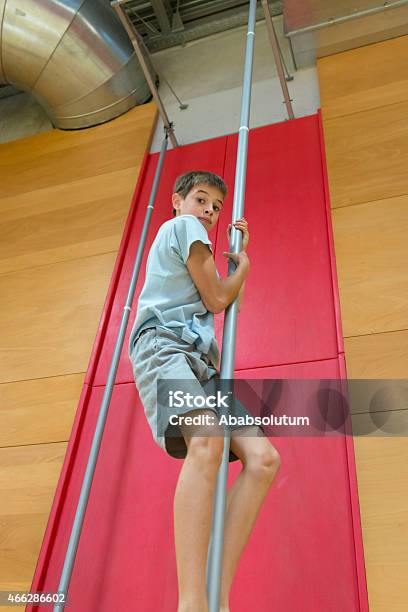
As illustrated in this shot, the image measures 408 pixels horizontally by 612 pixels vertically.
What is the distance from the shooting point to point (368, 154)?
2.48 m

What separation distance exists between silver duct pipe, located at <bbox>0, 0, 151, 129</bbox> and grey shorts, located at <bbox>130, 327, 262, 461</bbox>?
8.43 feet

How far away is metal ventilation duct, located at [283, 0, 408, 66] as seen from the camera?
294cm

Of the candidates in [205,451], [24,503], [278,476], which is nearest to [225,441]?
[205,451]

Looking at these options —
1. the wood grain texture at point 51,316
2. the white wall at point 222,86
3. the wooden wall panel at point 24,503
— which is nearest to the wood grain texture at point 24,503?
the wooden wall panel at point 24,503

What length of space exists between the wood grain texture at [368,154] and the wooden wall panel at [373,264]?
0.26 feet

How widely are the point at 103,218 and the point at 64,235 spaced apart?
218 mm

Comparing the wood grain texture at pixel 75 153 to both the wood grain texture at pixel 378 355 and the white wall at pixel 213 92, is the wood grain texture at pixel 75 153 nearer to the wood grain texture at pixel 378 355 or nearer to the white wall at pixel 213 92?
the white wall at pixel 213 92

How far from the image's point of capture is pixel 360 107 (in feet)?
8.89

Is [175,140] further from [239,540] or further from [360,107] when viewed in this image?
[239,540]

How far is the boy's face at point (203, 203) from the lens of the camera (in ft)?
4.40

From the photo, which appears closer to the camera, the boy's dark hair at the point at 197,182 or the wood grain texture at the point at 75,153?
the boy's dark hair at the point at 197,182

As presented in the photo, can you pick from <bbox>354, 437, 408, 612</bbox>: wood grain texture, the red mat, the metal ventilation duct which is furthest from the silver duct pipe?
<bbox>354, 437, 408, 612</bbox>: wood grain texture

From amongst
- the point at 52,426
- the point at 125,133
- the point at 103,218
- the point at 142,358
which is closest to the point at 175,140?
the point at 125,133

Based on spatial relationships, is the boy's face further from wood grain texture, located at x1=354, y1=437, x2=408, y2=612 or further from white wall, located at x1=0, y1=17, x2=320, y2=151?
white wall, located at x1=0, y1=17, x2=320, y2=151
